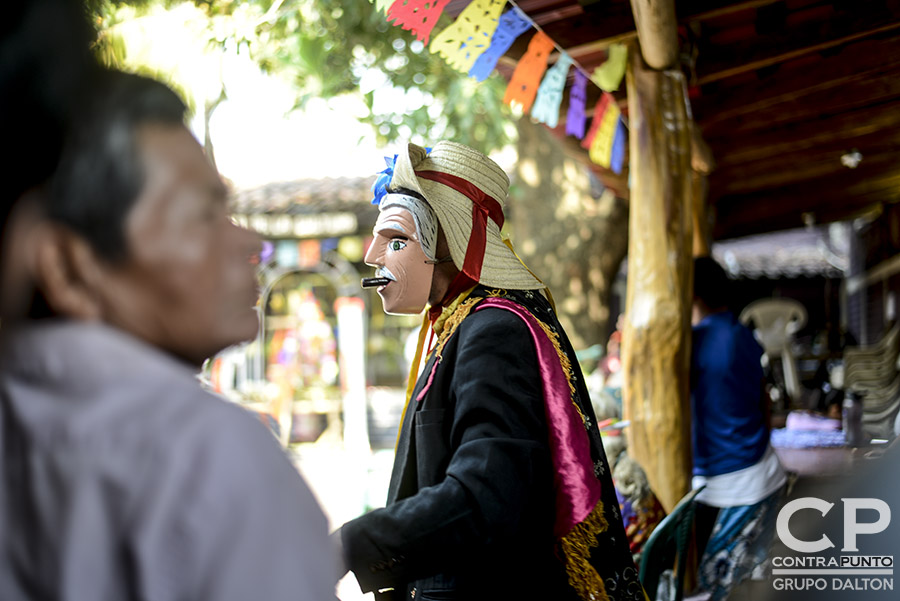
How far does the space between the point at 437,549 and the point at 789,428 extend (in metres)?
8.66

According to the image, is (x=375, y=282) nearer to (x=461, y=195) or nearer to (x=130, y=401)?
(x=461, y=195)

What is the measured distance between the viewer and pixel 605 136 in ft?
15.3

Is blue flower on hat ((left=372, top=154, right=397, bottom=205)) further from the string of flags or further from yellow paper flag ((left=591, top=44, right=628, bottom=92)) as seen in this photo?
yellow paper flag ((left=591, top=44, right=628, bottom=92))

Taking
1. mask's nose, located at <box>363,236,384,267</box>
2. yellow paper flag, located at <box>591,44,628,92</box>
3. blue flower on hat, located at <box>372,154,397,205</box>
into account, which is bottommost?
mask's nose, located at <box>363,236,384,267</box>

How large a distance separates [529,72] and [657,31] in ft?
1.95

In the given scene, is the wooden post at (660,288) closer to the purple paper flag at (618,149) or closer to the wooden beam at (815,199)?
the purple paper flag at (618,149)

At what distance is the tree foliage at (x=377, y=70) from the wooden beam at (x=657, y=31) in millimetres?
3166

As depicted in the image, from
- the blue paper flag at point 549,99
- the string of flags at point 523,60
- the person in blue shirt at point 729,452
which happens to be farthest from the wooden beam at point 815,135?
the blue paper flag at point 549,99

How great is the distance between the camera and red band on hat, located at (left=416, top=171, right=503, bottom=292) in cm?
176

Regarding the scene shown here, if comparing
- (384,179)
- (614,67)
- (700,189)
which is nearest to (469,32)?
(614,67)

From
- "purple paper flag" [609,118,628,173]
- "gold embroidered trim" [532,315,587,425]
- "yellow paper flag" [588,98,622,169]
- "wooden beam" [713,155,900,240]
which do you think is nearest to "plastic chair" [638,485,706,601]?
"gold embroidered trim" [532,315,587,425]

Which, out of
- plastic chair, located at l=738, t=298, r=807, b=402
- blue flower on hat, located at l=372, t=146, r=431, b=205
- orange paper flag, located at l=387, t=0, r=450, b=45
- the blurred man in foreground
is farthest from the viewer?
plastic chair, located at l=738, t=298, r=807, b=402

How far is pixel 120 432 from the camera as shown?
0.61m

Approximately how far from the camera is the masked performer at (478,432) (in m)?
1.36
